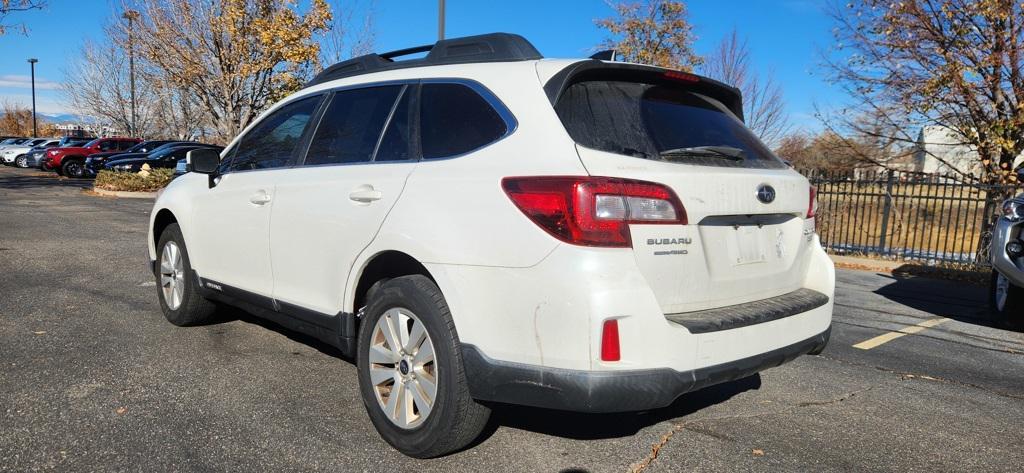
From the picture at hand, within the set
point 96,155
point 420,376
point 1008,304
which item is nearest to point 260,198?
point 420,376

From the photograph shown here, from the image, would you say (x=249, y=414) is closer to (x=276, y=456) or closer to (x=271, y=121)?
(x=276, y=456)

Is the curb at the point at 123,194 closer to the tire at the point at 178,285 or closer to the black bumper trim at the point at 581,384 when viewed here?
the tire at the point at 178,285

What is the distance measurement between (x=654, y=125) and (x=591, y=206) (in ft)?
2.20

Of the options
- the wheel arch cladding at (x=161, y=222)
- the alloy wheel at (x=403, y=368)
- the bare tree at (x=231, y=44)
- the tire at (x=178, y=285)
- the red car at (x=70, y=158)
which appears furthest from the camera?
the red car at (x=70, y=158)

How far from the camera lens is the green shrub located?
65.0 feet

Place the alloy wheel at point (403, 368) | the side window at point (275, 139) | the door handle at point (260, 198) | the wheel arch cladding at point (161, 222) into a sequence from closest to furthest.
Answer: the alloy wheel at point (403, 368), the door handle at point (260, 198), the side window at point (275, 139), the wheel arch cladding at point (161, 222)

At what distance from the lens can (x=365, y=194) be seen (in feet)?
10.8

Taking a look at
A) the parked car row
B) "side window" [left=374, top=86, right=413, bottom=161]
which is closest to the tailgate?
"side window" [left=374, top=86, right=413, bottom=161]

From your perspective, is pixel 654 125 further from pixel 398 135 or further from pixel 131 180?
pixel 131 180

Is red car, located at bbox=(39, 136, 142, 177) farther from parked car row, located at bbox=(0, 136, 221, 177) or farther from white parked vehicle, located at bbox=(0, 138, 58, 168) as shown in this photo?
white parked vehicle, located at bbox=(0, 138, 58, 168)

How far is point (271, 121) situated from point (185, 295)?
4.68 ft

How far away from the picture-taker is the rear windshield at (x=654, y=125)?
282cm

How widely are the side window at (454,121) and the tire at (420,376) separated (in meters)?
0.59

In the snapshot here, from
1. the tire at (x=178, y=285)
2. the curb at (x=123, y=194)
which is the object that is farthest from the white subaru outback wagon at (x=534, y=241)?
the curb at (x=123, y=194)
